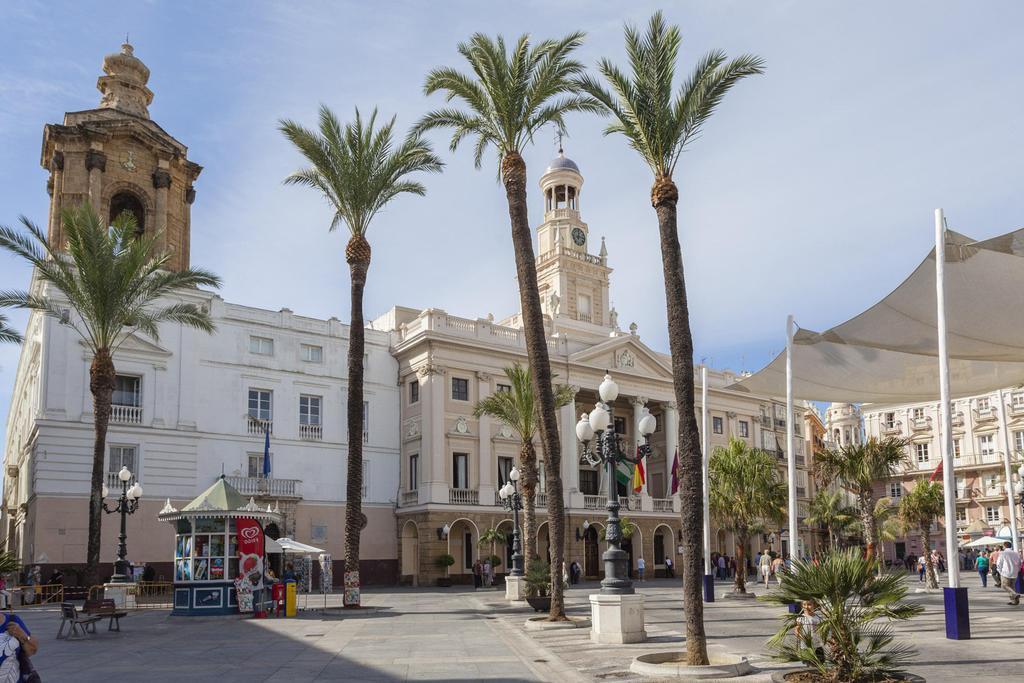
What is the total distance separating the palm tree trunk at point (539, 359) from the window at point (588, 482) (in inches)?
1215

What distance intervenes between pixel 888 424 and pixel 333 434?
56.3m

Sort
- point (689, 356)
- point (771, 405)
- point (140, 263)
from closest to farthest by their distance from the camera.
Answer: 1. point (689, 356)
2. point (140, 263)
3. point (771, 405)

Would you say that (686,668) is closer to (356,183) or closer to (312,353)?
(356,183)

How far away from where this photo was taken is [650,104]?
1481 cm

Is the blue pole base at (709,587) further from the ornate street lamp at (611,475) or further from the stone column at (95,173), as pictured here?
the stone column at (95,173)

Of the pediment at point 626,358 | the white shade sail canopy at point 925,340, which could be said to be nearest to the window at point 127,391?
the pediment at point 626,358

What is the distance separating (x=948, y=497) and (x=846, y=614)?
5.47 metres

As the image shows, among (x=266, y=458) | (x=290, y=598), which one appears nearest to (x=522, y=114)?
(x=290, y=598)

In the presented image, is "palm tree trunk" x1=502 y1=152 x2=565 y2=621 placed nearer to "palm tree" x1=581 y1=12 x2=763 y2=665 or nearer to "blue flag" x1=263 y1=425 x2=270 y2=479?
"palm tree" x1=581 y1=12 x2=763 y2=665

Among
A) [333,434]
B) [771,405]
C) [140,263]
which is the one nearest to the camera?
[140,263]

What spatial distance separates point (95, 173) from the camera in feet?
134

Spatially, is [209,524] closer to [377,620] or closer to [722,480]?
[377,620]

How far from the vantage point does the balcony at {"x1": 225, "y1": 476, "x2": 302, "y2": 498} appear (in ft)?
134

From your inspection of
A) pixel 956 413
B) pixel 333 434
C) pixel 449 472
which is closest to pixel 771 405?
pixel 956 413
